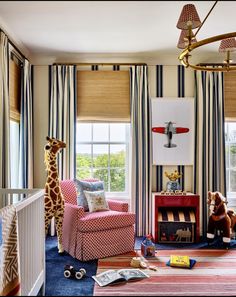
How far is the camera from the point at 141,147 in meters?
4.39

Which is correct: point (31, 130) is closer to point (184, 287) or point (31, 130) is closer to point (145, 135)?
point (145, 135)

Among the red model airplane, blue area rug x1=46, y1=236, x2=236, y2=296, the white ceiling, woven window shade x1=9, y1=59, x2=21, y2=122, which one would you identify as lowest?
blue area rug x1=46, y1=236, x2=236, y2=296

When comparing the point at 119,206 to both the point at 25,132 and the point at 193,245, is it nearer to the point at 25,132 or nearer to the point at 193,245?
the point at 193,245

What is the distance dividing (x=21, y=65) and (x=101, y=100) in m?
1.18

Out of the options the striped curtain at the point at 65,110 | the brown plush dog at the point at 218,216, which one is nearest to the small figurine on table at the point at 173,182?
the brown plush dog at the point at 218,216

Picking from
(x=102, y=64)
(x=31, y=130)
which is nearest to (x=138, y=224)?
(x=31, y=130)

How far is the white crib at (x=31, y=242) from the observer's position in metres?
2.08

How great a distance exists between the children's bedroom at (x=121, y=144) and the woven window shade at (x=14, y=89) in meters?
0.01

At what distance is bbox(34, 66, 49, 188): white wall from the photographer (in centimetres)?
448

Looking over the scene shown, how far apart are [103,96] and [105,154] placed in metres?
0.86

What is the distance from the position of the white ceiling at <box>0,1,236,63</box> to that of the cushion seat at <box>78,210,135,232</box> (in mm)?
2107

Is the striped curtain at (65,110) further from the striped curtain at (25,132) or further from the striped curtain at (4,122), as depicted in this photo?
the striped curtain at (4,122)

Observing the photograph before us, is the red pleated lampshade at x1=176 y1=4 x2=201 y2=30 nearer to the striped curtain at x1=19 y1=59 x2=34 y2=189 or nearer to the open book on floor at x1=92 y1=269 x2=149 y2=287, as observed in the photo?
the open book on floor at x1=92 y1=269 x2=149 y2=287

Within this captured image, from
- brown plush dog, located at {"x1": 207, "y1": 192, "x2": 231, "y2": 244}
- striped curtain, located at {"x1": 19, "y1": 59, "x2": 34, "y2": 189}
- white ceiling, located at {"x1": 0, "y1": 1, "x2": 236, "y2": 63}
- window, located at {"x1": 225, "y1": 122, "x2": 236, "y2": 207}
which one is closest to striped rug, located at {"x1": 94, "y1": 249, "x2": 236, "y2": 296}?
brown plush dog, located at {"x1": 207, "y1": 192, "x2": 231, "y2": 244}
